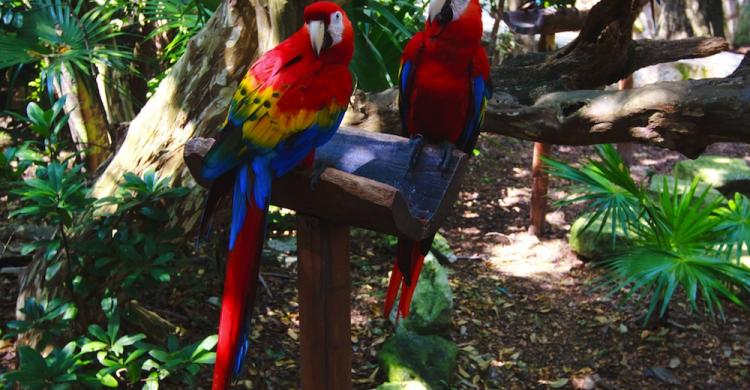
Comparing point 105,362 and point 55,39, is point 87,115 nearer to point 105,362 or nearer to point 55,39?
point 55,39

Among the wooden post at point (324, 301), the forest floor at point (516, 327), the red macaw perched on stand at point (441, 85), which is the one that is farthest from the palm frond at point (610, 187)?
the wooden post at point (324, 301)

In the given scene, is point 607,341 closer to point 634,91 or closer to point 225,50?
point 634,91

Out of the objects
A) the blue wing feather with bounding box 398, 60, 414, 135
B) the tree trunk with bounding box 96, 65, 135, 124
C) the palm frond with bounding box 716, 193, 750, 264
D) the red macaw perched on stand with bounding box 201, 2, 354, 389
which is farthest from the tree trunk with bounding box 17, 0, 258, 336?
the palm frond with bounding box 716, 193, 750, 264

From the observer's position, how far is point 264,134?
1.48m

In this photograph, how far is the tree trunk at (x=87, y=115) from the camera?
131 inches

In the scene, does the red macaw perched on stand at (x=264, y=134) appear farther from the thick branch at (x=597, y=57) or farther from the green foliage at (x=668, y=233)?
the green foliage at (x=668, y=233)

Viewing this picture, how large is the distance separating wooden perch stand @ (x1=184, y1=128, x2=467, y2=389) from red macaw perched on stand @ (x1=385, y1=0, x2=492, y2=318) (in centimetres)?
24

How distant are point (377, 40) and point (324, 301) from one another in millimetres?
1986

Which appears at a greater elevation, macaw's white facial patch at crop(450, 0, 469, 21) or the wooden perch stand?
macaw's white facial patch at crop(450, 0, 469, 21)

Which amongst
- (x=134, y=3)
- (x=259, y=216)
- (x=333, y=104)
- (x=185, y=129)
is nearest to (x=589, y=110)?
(x=333, y=104)

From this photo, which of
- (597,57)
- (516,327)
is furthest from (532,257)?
(597,57)

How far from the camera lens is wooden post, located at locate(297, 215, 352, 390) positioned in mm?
1645

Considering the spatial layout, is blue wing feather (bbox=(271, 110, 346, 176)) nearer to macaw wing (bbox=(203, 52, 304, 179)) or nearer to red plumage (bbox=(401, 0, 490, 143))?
macaw wing (bbox=(203, 52, 304, 179))

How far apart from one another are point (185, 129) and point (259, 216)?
1.22 meters
